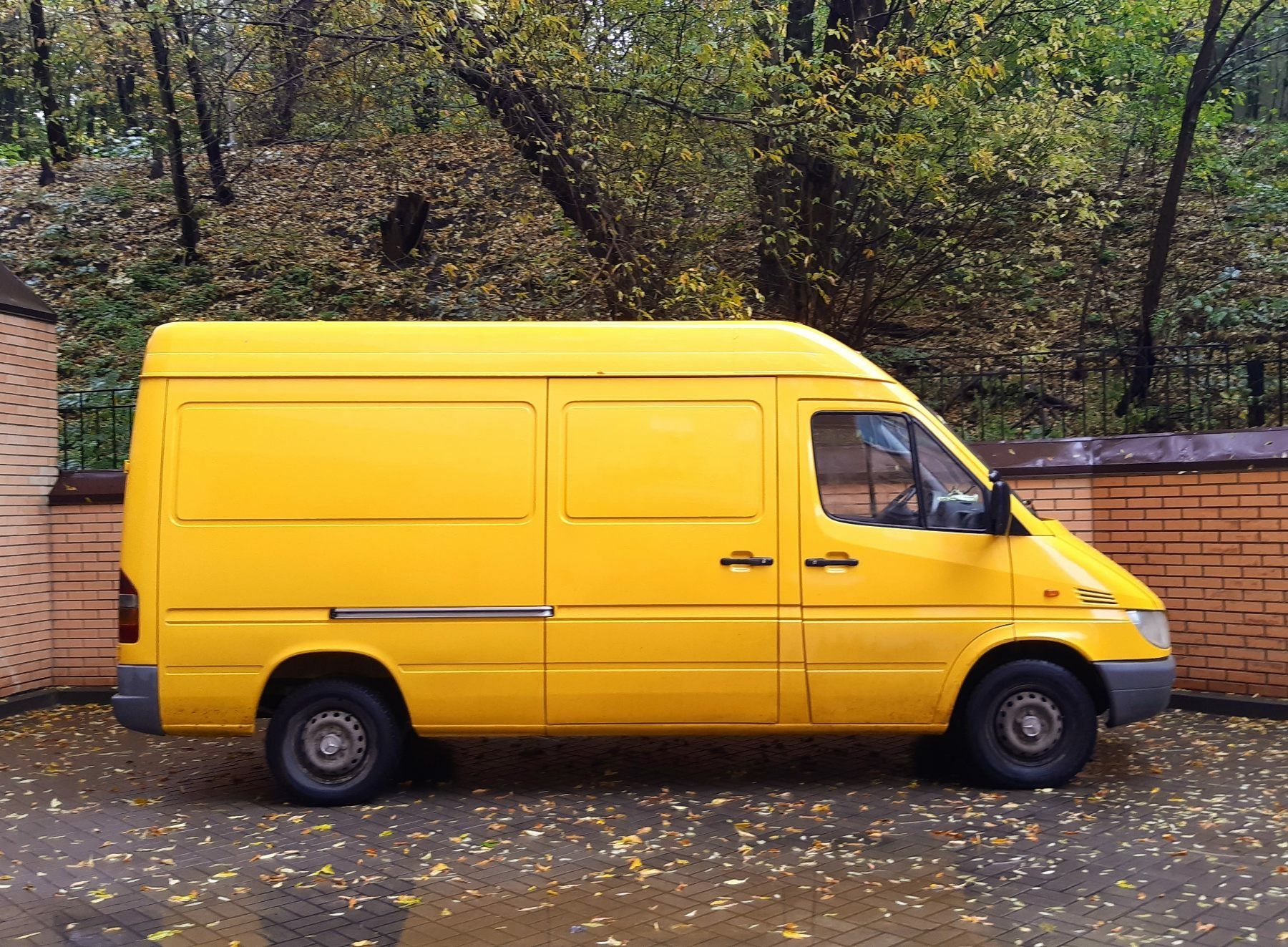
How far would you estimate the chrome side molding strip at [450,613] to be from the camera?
6.47 metres

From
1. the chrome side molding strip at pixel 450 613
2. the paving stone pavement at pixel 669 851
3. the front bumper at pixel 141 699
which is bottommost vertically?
the paving stone pavement at pixel 669 851

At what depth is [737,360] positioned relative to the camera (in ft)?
21.6

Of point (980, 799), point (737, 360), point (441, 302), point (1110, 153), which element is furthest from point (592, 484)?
point (1110, 153)

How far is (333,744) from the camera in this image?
6.59m

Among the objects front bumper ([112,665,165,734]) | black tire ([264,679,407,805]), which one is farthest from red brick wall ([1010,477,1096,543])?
front bumper ([112,665,165,734])

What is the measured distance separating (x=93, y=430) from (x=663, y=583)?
6.63m

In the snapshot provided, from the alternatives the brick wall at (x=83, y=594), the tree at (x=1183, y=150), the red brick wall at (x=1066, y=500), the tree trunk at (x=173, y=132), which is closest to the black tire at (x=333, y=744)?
the brick wall at (x=83, y=594)

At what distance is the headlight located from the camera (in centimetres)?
656

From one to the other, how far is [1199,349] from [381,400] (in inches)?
269

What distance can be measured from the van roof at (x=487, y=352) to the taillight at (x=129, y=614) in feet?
3.98

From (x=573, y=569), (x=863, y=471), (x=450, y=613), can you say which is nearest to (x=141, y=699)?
(x=450, y=613)

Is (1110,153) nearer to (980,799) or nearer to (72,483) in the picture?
(980,799)

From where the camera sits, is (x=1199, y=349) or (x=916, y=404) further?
(x=1199, y=349)

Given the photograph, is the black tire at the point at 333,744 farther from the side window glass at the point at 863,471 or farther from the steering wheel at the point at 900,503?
the steering wheel at the point at 900,503
